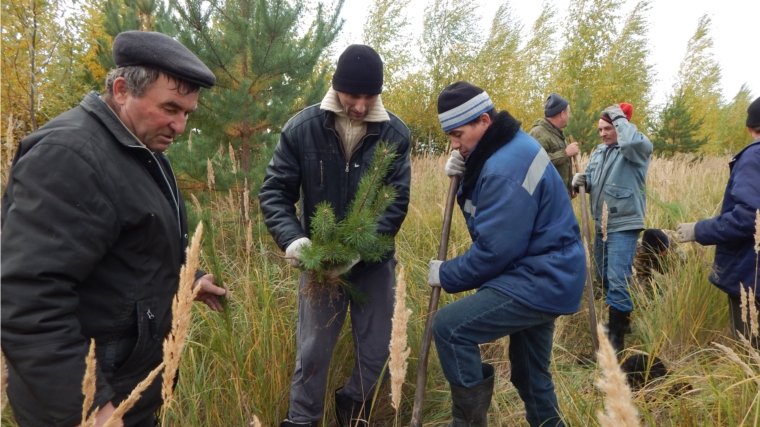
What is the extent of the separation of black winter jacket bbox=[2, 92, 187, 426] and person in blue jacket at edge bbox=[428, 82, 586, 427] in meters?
1.29

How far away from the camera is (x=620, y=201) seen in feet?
13.4

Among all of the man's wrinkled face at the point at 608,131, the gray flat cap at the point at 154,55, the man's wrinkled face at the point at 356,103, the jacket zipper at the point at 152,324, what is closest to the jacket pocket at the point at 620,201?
the man's wrinkled face at the point at 608,131

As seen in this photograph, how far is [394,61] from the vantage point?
53.9 feet

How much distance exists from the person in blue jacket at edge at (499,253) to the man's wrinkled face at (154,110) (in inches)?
49.7

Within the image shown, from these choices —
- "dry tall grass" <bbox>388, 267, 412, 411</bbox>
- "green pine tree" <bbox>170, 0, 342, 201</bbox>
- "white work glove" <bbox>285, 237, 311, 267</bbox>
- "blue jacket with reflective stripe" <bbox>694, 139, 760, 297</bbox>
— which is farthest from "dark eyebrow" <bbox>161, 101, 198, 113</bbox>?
"blue jacket with reflective stripe" <bbox>694, 139, 760, 297</bbox>

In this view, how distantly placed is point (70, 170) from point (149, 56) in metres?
0.50

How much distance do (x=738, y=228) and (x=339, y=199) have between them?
7.59ft

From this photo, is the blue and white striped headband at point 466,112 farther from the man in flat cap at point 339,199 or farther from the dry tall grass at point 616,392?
the dry tall grass at point 616,392

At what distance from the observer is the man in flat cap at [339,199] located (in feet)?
7.93

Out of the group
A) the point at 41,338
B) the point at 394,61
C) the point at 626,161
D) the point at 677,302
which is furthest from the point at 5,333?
the point at 394,61

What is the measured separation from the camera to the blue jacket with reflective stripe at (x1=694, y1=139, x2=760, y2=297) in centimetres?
257

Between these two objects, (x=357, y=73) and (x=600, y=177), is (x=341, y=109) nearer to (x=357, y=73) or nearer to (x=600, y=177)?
(x=357, y=73)

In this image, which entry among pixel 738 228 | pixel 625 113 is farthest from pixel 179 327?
pixel 625 113

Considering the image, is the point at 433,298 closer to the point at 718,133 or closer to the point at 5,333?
the point at 5,333
